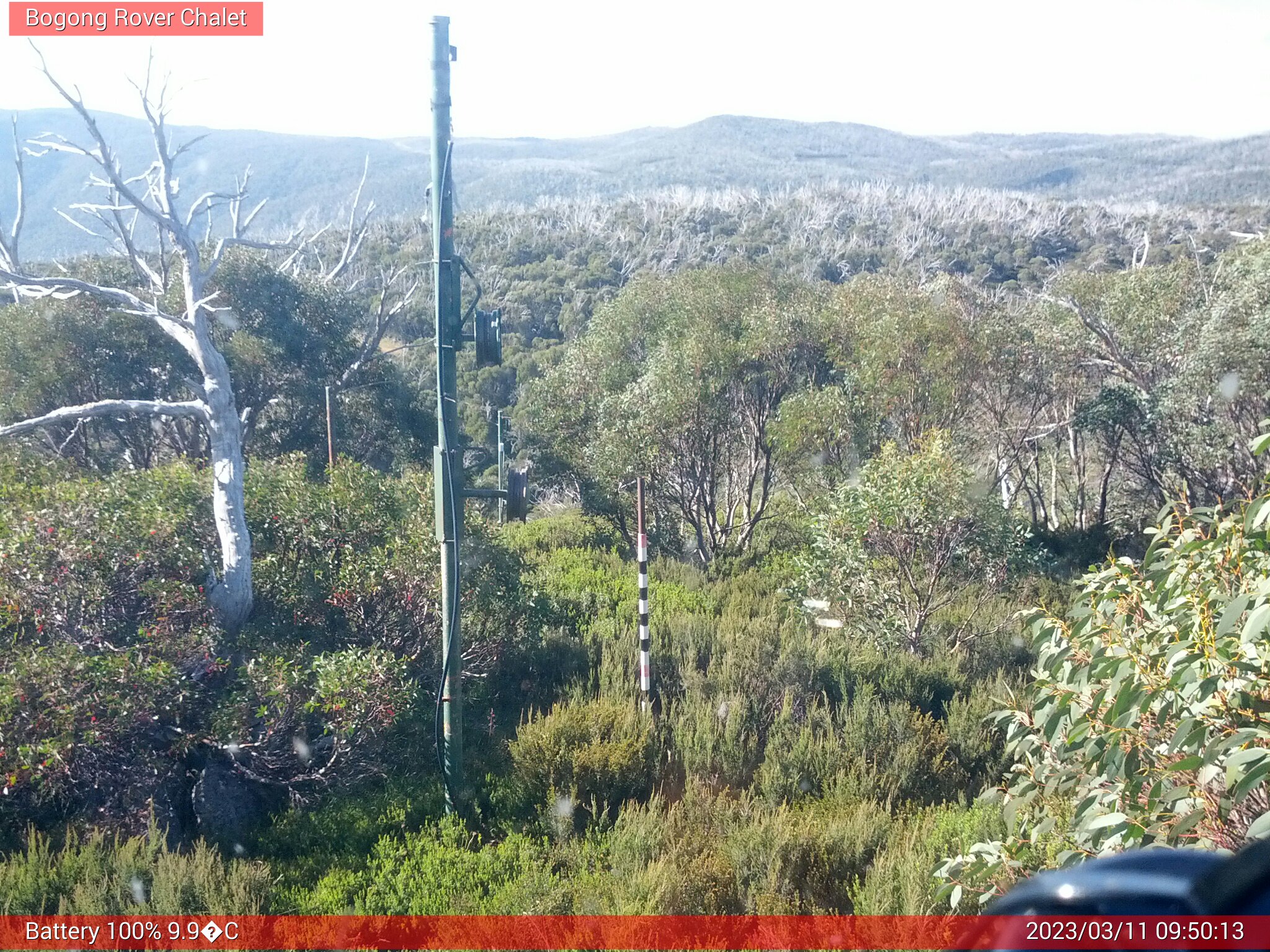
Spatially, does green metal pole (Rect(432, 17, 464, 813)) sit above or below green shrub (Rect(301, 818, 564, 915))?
above

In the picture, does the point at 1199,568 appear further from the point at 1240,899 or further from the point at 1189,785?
the point at 1240,899

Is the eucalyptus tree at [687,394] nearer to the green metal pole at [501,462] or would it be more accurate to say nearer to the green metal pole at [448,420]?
the green metal pole at [501,462]

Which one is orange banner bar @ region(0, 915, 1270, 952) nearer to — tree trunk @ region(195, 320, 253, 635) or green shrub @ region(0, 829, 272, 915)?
green shrub @ region(0, 829, 272, 915)

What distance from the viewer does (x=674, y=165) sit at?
96.4 m

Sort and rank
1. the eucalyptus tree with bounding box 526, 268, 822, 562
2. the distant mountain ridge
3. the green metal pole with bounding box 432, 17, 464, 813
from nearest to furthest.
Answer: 1. the green metal pole with bounding box 432, 17, 464, 813
2. the eucalyptus tree with bounding box 526, 268, 822, 562
3. the distant mountain ridge

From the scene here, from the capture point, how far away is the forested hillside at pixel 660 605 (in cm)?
368

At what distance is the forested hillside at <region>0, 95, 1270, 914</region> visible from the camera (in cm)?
368

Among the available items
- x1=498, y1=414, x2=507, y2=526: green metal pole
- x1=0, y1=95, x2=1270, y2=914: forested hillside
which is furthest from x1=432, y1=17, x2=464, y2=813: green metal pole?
x1=0, y1=95, x2=1270, y2=914: forested hillside

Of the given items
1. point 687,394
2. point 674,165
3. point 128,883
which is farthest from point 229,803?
point 674,165

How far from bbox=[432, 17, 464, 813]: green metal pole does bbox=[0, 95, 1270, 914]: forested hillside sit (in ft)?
2.02

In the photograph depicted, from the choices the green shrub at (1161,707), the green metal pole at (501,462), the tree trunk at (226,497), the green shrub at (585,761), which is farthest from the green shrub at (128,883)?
the green shrub at (1161,707)

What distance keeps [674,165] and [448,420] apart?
318ft

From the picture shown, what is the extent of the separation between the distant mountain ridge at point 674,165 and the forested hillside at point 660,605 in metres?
39.6

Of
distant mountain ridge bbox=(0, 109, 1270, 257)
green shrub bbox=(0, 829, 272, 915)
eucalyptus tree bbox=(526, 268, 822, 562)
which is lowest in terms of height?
green shrub bbox=(0, 829, 272, 915)
